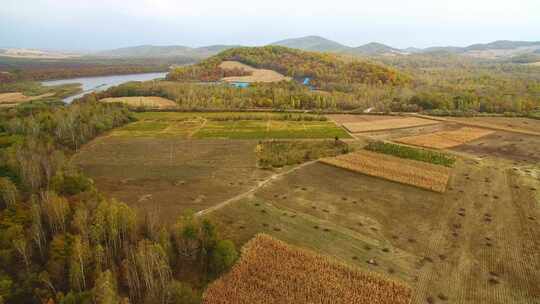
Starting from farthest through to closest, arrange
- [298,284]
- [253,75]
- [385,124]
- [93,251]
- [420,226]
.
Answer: [253,75], [385,124], [420,226], [93,251], [298,284]

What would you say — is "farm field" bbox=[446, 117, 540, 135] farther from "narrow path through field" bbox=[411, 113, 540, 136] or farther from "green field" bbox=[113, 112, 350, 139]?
"green field" bbox=[113, 112, 350, 139]

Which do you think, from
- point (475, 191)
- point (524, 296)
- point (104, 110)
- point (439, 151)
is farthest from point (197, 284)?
point (104, 110)

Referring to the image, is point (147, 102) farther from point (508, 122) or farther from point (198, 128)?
point (508, 122)

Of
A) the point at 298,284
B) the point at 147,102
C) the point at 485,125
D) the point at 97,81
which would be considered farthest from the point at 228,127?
the point at 97,81

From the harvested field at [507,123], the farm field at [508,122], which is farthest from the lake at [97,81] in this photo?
the farm field at [508,122]

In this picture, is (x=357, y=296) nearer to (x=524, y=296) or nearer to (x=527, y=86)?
(x=524, y=296)

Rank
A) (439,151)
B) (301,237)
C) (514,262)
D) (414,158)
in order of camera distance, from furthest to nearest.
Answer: (439,151) → (414,158) → (301,237) → (514,262)
